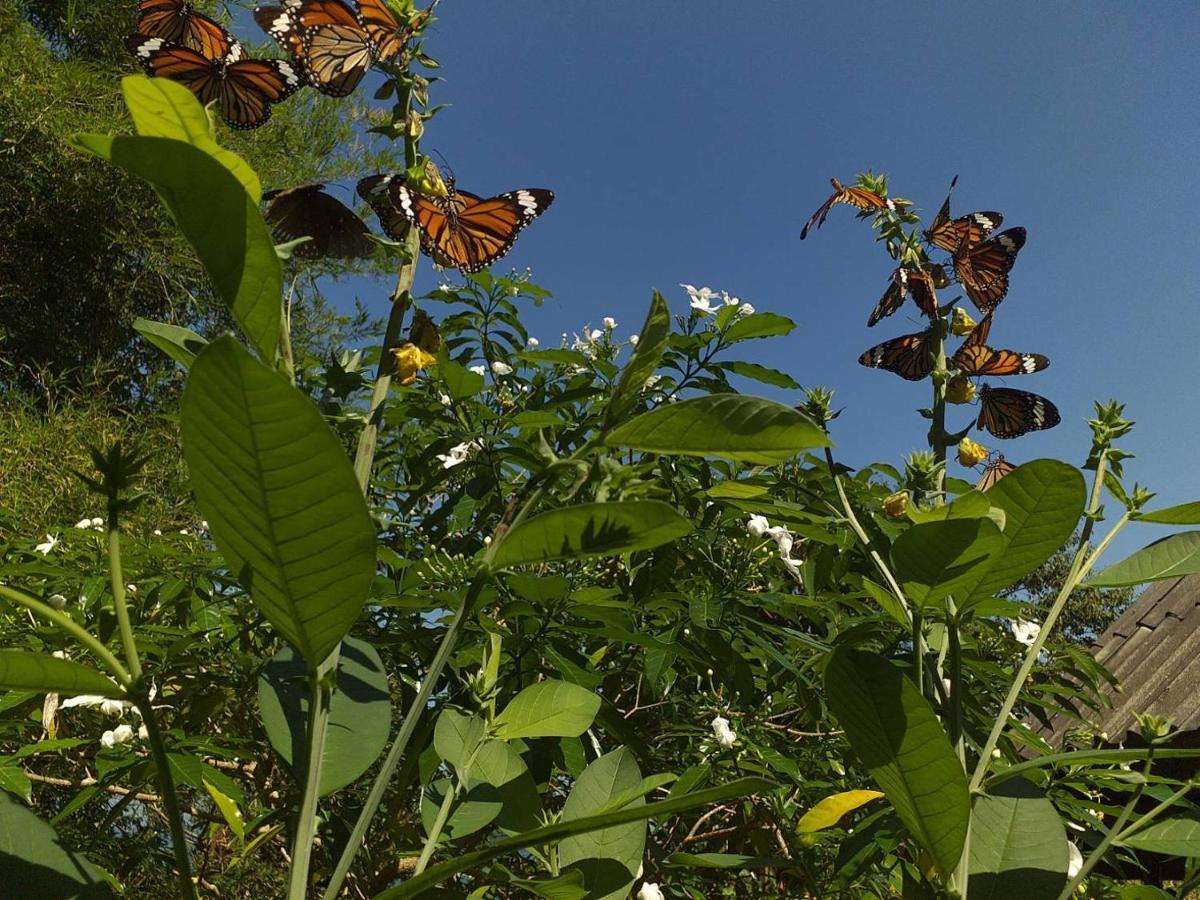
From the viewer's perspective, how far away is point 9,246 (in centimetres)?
697

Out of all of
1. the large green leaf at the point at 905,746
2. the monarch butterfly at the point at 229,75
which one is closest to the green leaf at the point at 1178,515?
the large green leaf at the point at 905,746

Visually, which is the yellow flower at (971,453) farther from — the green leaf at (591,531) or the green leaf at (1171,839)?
the green leaf at (591,531)

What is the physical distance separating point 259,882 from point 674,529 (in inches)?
97.6

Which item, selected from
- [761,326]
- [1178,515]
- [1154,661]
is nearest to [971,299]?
[1178,515]

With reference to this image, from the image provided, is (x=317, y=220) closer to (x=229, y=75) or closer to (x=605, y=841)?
(x=229, y=75)

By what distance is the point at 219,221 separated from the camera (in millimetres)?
344

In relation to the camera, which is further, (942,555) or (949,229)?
(949,229)

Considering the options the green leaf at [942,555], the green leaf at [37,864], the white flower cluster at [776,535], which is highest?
the white flower cluster at [776,535]

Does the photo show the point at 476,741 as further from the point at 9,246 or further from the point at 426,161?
the point at 9,246

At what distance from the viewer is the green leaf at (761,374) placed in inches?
70.6

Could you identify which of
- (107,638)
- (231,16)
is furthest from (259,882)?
(231,16)

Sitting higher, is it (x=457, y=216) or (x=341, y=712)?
(x=457, y=216)

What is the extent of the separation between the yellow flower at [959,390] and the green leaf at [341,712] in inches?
28.1

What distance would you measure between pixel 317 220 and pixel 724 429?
1.40 ft
